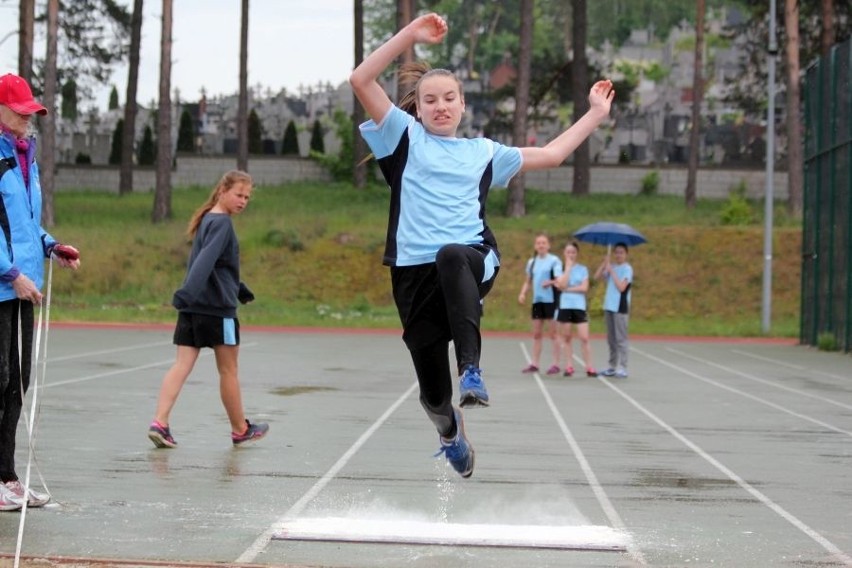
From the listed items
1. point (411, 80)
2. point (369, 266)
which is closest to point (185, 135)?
point (369, 266)

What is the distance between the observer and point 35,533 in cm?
686

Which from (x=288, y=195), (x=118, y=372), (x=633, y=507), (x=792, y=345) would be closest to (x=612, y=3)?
(x=288, y=195)

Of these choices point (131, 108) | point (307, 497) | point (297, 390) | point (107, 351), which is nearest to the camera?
point (307, 497)

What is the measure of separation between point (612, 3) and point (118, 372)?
127m

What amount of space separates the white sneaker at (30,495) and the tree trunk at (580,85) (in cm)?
4341

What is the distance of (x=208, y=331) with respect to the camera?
34.5 ft

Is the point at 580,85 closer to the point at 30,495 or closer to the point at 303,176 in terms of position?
the point at 303,176

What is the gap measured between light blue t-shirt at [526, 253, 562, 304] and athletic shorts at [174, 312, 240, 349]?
31.5ft

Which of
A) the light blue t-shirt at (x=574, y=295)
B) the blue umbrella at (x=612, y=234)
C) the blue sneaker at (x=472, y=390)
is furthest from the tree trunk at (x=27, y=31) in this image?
the blue sneaker at (x=472, y=390)

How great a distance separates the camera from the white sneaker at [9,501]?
748 centimetres

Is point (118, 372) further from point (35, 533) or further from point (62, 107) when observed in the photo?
point (62, 107)

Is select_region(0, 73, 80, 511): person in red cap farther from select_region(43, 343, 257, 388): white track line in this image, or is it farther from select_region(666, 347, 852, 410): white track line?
select_region(666, 347, 852, 410): white track line

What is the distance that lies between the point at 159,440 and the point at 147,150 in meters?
52.7

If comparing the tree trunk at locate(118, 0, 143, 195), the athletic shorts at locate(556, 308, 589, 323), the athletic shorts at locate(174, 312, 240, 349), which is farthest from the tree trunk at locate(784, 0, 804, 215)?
the athletic shorts at locate(174, 312, 240, 349)
